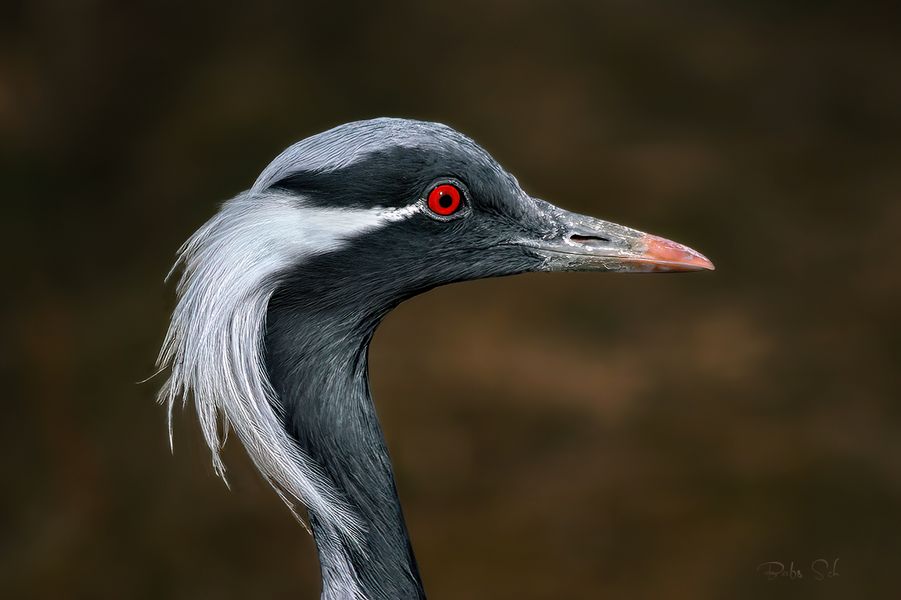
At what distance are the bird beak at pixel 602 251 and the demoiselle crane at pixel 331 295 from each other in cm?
9

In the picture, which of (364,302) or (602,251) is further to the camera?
(602,251)

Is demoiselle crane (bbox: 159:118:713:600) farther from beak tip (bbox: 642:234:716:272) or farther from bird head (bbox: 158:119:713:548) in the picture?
beak tip (bbox: 642:234:716:272)

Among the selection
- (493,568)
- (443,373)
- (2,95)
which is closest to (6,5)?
(2,95)

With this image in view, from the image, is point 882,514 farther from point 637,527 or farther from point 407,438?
point 407,438

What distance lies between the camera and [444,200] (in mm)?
2131

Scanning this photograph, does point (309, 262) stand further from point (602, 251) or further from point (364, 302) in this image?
point (602, 251)

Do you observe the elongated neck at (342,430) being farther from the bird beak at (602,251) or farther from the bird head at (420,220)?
the bird beak at (602,251)

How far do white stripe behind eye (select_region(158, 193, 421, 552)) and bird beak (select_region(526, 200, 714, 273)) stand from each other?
332mm

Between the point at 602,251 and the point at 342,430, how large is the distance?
2.19ft

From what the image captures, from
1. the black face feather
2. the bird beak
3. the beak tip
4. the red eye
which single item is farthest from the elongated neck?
the beak tip

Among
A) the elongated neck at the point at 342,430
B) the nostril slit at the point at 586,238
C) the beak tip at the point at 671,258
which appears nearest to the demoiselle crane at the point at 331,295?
the elongated neck at the point at 342,430

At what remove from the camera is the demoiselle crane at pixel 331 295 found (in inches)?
80.7

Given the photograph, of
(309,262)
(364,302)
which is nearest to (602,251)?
(364,302)

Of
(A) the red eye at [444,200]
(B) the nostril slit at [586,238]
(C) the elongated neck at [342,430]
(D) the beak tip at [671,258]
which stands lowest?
(C) the elongated neck at [342,430]
